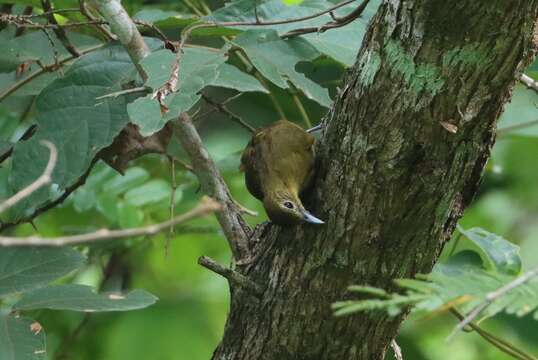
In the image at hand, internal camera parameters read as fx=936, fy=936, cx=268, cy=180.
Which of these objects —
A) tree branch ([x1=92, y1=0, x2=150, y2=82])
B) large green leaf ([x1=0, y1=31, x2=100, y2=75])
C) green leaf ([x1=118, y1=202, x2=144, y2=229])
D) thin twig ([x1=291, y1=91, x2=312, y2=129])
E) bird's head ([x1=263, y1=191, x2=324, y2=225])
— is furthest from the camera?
green leaf ([x1=118, y1=202, x2=144, y2=229])

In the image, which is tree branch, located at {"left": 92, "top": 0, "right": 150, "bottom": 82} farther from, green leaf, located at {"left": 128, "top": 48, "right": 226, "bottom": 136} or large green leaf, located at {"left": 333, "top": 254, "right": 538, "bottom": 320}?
large green leaf, located at {"left": 333, "top": 254, "right": 538, "bottom": 320}

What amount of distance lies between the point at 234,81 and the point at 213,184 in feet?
1.25

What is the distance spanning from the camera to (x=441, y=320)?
4539 mm

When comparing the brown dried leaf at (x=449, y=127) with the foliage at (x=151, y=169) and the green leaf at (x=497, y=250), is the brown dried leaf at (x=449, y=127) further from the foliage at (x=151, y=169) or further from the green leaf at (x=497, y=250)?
the green leaf at (x=497, y=250)

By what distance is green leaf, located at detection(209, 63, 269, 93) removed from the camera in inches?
95.6

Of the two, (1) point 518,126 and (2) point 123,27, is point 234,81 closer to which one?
(2) point 123,27

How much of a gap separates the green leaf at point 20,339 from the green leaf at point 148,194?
4.40 feet

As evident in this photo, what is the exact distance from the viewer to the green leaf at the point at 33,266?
2.43 meters

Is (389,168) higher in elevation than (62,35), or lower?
higher

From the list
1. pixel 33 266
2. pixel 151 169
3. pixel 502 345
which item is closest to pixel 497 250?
pixel 502 345

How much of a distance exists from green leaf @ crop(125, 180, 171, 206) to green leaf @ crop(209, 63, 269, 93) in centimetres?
124

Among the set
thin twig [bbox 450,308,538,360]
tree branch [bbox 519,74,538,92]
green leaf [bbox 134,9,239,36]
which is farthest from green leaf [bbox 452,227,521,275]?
green leaf [bbox 134,9,239,36]

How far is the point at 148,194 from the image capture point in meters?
3.70

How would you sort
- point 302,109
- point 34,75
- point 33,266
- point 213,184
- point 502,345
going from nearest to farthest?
1. point 33,266
2. point 213,184
3. point 502,345
4. point 34,75
5. point 302,109
